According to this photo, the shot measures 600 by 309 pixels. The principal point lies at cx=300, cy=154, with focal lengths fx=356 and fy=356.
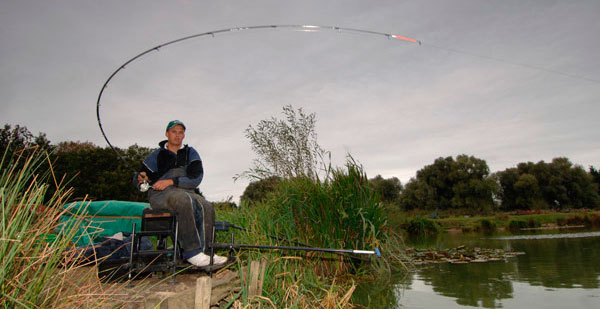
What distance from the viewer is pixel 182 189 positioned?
3.81 m

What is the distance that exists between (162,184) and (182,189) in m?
0.21

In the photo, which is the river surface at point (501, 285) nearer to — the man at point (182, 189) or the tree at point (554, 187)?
the man at point (182, 189)

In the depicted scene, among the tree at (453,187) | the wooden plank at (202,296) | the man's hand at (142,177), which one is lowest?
Result: the wooden plank at (202,296)

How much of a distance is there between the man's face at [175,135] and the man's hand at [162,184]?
66cm

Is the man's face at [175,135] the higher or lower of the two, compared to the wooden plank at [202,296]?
higher

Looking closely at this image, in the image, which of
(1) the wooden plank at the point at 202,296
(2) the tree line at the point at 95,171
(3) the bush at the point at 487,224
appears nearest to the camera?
(1) the wooden plank at the point at 202,296

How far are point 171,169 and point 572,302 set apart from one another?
4884 mm

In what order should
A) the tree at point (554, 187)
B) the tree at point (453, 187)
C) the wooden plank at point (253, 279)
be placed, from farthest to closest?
1. the tree at point (554, 187)
2. the tree at point (453, 187)
3. the wooden plank at point (253, 279)

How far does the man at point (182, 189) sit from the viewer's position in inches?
140

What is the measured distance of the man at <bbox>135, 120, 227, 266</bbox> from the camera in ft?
11.7

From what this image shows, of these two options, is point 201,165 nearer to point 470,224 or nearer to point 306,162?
point 306,162

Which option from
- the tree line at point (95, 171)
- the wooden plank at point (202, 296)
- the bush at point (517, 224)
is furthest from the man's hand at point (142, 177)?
the bush at point (517, 224)

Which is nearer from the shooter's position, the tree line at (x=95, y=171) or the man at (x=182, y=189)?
the man at (x=182, y=189)

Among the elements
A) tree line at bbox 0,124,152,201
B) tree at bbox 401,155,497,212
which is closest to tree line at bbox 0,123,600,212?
tree at bbox 401,155,497,212
